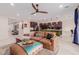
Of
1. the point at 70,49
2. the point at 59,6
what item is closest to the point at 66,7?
the point at 59,6

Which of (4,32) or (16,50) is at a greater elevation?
(4,32)

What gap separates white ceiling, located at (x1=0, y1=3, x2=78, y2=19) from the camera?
6.74 feet

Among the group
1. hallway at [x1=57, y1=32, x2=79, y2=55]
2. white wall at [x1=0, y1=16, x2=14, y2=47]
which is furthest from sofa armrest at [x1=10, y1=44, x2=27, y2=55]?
hallway at [x1=57, y1=32, x2=79, y2=55]

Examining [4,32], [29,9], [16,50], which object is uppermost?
[29,9]

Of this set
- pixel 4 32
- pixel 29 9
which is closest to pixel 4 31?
pixel 4 32

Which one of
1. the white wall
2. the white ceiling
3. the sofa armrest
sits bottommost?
the sofa armrest

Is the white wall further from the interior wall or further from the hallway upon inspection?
the hallway

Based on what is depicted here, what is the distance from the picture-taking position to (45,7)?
81.7 inches

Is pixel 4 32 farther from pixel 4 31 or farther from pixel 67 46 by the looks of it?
pixel 67 46

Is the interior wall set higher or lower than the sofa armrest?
higher

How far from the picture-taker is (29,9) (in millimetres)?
2066
